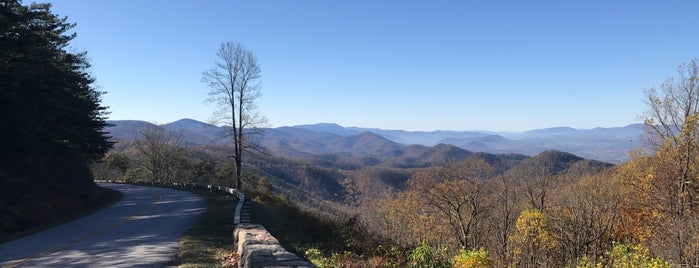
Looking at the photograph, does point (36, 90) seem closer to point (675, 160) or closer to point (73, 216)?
point (73, 216)

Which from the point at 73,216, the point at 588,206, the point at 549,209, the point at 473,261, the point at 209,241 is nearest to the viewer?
the point at 473,261

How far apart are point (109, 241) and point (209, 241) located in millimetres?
3430

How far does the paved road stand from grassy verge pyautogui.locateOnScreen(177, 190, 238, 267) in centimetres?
41

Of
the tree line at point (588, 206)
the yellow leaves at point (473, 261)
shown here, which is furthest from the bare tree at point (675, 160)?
the yellow leaves at point (473, 261)

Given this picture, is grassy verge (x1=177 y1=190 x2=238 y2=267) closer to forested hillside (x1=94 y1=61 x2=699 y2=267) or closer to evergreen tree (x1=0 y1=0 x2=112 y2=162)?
forested hillside (x1=94 y1=61 x2=699 y2=267)

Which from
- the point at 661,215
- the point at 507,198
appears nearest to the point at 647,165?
the point at 661,215

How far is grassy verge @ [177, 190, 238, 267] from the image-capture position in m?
11.1

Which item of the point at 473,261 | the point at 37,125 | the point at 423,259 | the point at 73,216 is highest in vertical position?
the point at 37,125

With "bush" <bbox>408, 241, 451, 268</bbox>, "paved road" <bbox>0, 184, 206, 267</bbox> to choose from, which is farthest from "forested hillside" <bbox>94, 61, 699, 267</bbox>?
"paved road" <bbox>0, 184, 206, 267</bbox>

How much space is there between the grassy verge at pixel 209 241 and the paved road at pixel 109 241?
0.41 m

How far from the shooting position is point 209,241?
13.5 meters

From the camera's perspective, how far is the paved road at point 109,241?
11000 millimetres

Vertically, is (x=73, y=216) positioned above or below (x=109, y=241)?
below

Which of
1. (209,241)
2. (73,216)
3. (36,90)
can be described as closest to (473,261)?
(209,241)
